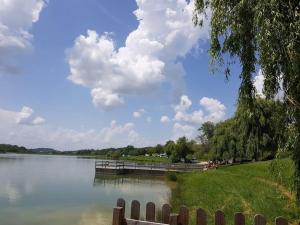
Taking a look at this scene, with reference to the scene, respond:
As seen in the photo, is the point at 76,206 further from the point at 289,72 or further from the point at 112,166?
the point at 112,166

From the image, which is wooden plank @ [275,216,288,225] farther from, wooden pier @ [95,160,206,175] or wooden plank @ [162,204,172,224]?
wooden pier @ [95,160,206,175]

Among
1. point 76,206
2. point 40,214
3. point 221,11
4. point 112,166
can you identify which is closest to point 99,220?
point 40,214

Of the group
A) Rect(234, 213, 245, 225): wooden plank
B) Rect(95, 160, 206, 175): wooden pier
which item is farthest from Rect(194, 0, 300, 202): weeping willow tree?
Rect(95, 160, 206, 175): wooden pier

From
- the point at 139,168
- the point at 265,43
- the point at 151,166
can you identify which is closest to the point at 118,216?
the point at 265,43

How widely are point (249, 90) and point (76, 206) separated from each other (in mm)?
19444

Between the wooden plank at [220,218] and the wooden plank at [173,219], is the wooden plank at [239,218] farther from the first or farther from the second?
the wooden plank at [173,219]

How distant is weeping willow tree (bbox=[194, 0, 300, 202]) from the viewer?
7.70m

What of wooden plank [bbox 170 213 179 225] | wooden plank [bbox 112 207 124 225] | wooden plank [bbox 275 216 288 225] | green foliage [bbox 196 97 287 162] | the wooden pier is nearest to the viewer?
wooden plank [bbox 275 216 288 225]

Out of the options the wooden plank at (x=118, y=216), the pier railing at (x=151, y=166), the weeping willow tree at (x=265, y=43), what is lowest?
the wooden plank at (x=118, y=216)

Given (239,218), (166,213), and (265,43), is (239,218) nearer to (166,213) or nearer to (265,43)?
(166,213)

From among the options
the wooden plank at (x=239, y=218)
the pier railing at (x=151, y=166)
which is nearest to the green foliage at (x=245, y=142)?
the pier railing at (x=151, y=166)

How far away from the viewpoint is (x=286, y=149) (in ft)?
28.9

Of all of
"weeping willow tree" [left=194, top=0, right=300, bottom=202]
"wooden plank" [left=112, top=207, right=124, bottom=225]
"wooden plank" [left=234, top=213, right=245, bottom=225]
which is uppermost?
"weeping willow tree" [left=194, top=0, right=300, bottom=202]

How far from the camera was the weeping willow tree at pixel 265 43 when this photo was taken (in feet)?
25.3
